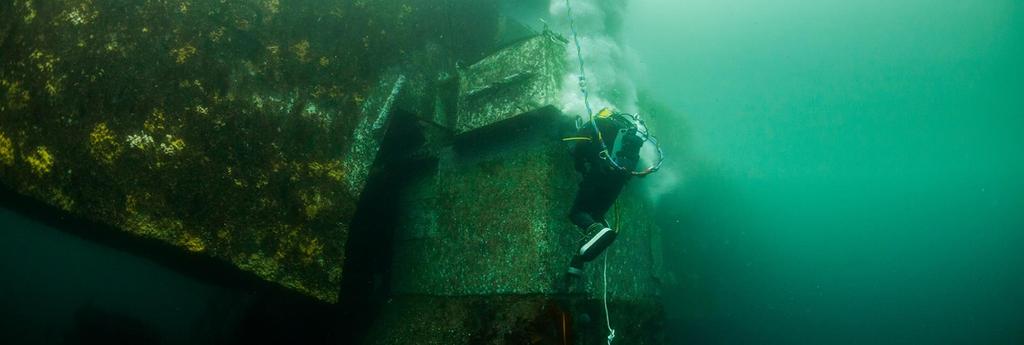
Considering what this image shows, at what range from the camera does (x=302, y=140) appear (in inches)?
98.8

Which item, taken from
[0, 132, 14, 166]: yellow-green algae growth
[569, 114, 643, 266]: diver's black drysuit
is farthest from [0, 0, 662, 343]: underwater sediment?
[569, 114, 643, 266]: diver's black drysuit

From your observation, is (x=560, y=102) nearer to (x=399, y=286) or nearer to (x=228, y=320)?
(x=399, y=286)

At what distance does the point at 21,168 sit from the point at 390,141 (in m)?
1.94

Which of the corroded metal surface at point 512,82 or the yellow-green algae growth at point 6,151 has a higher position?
the corroded metal surface at point 512,82

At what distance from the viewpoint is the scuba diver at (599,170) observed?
2.52 meters

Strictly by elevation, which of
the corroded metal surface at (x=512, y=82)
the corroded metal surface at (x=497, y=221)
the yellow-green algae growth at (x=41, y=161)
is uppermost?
the corroded metal surface at (x=512, y=82)

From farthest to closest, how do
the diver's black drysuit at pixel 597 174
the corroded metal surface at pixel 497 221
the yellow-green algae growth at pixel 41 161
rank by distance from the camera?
the diver's black drysuit at pixel 597 174, the corroded metal surface at pixel 497 221, the yellow-green algae growth at pixel 41 161

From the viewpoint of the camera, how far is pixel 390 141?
2.94 meters

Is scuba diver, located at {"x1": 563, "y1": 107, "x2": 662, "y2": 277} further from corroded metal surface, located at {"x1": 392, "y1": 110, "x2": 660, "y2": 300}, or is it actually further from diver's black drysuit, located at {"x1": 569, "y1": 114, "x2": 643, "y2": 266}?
corroded metal surface, located at {"x1": 392, "y1": 110, "x2": 660, "y2": 300}

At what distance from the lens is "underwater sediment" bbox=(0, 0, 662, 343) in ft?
7.15

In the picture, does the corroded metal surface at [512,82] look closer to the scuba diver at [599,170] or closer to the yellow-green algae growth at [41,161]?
the scuba diver at [599,170]

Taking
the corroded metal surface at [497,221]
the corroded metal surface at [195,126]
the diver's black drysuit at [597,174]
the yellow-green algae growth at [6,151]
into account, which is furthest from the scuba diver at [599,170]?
the yellow-green algae growth at [6,151]

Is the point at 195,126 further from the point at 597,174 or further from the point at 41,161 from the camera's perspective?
the point at 597,174

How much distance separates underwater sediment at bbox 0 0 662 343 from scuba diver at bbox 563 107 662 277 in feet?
0.39
